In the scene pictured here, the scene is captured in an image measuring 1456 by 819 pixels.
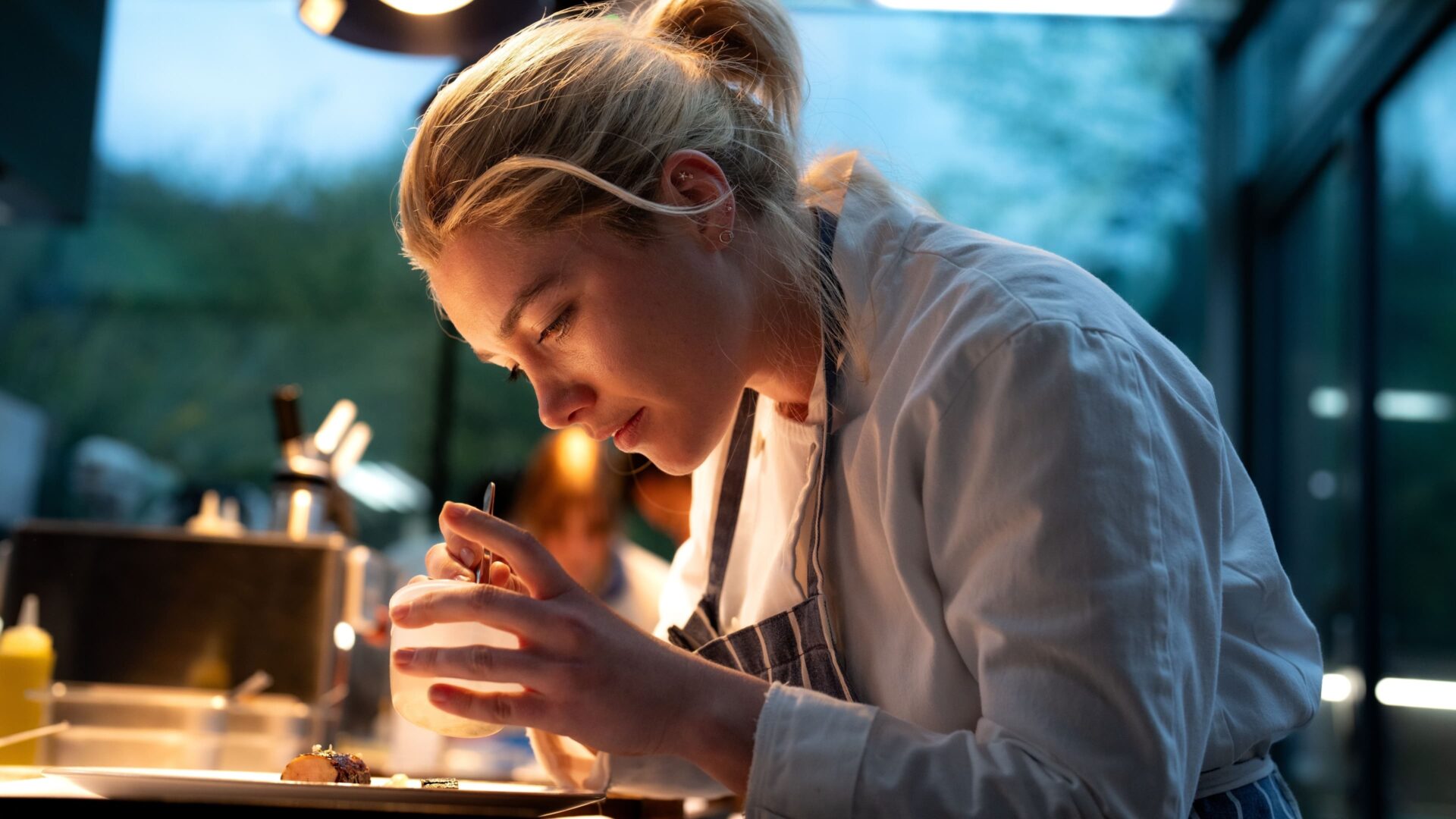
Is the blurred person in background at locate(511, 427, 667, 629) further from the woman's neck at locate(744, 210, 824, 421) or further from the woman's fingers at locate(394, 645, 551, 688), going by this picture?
the woman's fingers at locate(394, 645, 551, 688)

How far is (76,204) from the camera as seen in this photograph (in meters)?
2.15

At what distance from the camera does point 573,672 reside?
0.73m

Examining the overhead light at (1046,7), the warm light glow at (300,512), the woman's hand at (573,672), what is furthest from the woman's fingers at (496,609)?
the overhead light at (1046,7)

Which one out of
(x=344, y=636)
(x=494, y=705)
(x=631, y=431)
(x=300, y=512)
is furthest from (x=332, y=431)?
(x=494, y=705)

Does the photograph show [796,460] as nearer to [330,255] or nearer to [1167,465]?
[1167,465]

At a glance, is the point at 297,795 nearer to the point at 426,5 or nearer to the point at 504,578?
the point at 504,578

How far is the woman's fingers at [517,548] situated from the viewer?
0.74 metres

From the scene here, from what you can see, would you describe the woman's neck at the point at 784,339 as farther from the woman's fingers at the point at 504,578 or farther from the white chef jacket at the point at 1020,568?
the woman's fingers at the point at 504,578

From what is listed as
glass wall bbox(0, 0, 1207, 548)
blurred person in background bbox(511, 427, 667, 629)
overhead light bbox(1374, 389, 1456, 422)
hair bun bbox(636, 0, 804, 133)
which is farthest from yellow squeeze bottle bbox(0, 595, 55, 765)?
overhead light bbox(1374, 389, 1456, 422)

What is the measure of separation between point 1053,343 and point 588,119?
40 centimetres

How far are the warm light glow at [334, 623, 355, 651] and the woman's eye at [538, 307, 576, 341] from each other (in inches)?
41.0

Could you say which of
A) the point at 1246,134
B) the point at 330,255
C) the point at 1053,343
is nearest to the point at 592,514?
the point at 330,255

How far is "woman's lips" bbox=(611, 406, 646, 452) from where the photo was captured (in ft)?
3.30

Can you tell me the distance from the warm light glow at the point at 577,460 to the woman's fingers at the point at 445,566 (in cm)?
217
